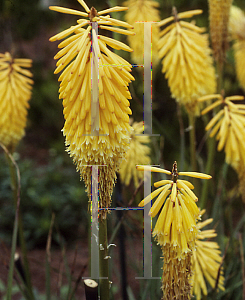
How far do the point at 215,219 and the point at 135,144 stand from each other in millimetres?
700

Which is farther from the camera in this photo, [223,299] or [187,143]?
[187,143]

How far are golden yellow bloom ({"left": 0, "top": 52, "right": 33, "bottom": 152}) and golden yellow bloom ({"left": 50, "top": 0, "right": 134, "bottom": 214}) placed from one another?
0.77 metres

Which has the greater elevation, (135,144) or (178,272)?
(135,144)

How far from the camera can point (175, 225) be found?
867mm

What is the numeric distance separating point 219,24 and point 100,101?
1173mm

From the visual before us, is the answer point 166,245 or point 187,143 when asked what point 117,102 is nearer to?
point 166,245

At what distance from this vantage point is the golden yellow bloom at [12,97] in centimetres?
156

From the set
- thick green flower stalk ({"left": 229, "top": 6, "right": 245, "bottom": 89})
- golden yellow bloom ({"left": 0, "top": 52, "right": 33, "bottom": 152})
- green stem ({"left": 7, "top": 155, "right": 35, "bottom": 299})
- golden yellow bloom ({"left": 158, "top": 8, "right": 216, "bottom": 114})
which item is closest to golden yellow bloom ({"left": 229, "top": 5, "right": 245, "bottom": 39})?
thick green flower stalk ({"left": 229, "top": 6, "right": 245, "bottom": 89})

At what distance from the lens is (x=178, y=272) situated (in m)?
0.92

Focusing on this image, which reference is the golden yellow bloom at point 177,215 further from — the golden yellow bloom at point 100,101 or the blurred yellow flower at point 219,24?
the blurred yellow flower at point 219,24

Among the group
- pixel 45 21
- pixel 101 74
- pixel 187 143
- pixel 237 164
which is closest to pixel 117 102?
pixel 101 74

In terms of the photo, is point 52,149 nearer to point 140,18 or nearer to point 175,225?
point 140,18

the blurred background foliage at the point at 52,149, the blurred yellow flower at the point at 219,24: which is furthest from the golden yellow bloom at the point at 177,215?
the blurred background foliage at the point at 52,149

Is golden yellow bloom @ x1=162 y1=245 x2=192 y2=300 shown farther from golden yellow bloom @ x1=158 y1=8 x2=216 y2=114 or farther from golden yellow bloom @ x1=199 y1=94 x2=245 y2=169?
golden yellow bloom @ x1=158 y1=8 x2=216 y2=114
